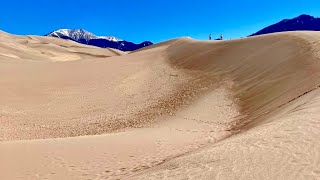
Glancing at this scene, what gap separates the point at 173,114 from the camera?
77.6 feet

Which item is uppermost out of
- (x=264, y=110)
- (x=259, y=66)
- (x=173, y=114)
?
(x=259, y=66)

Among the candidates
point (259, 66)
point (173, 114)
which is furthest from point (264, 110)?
point (259, 66)

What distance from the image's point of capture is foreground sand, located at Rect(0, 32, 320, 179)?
9984 millimetres

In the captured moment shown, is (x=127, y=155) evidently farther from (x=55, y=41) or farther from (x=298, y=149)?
(x=55, y=41)

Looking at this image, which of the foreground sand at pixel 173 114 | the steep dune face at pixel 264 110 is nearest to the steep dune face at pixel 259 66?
the steep dune face at pixel 264 110

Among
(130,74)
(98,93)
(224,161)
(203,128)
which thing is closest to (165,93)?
(98,93)

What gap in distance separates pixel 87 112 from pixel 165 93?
6.60 meters

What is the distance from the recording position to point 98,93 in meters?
30.5

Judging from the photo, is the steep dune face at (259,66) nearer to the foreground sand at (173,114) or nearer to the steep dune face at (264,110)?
the steep dune face at (264,110)

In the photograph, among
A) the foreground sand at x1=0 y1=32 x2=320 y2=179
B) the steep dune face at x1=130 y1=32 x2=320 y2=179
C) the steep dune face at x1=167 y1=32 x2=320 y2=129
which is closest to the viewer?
the steep dune face at x1=130 y1=32 x2=320 y2=179

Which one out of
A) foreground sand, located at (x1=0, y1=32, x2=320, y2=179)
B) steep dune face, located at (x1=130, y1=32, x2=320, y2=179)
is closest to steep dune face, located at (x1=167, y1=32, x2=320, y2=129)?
steep dune face, located at (x1=130, y1=32, x2=320, y2=179)

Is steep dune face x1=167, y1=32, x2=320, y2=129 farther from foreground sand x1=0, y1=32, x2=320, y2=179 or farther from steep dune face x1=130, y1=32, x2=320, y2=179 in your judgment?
foreground sand x1=0, y1=32, x2=320, y2=179

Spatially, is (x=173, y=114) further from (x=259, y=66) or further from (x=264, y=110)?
(x=259, y=66)

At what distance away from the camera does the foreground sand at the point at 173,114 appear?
32.8ft
